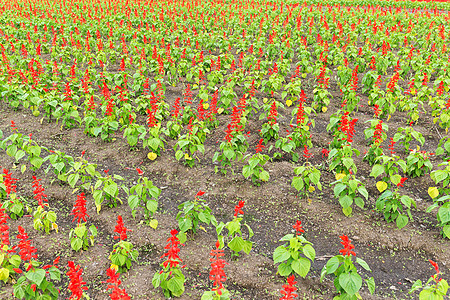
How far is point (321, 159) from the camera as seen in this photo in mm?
6887

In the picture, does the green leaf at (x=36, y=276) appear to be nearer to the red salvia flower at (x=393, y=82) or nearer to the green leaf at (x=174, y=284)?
the green leaf at (x=174, y=284)

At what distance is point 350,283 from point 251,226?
2020mm

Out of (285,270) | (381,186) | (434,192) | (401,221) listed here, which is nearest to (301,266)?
(285,270)

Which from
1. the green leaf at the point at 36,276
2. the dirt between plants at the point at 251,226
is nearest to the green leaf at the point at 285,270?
the dirt between plants at the point at 251,226

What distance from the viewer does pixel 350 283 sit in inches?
138

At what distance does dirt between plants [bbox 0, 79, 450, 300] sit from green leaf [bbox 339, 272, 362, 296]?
748 mm

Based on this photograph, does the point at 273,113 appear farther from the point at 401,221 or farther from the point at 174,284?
the point at 174,284

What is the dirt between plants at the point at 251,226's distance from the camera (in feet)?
14.2

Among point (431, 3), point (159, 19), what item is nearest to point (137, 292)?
point (159, 19)

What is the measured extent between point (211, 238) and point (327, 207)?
201cm

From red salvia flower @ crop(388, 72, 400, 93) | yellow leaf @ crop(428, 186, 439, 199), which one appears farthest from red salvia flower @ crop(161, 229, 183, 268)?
red salvia flower @ crop(388, 72, 400, 93)

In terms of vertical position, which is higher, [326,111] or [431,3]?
[431,3]

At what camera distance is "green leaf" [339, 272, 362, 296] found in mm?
3473

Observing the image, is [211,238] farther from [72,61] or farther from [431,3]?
[431,3]
